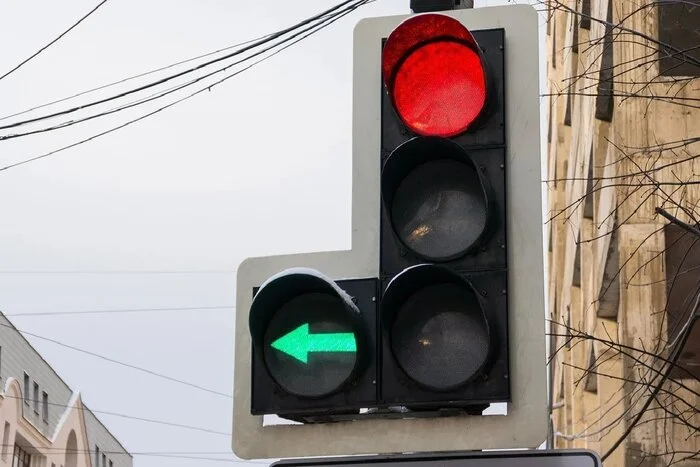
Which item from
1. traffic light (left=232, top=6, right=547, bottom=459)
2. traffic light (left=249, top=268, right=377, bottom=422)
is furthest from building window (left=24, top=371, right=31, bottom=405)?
traffic light (left=249, top=268, right=377, bottom=422)

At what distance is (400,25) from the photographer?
4.48 meters

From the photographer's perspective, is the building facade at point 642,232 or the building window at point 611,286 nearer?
the building facade at point 642,232

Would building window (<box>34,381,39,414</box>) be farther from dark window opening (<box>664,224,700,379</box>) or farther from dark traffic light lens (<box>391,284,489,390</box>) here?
dark traffic light lens (<box>391,284,489,390</box>)

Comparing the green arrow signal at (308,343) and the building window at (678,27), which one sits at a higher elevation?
the building window at (678,27)

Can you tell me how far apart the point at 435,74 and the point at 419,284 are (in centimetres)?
73

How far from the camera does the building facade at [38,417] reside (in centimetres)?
4928

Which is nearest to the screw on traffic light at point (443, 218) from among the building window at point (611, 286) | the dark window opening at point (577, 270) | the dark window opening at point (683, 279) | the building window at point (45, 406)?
the dark window opening at point (683, 279)

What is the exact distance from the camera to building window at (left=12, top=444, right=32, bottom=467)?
169ft

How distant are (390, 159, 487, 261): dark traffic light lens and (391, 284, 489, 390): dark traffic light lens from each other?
15 centimetres

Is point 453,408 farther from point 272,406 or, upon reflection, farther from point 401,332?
point 272,406

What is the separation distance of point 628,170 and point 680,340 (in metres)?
4.48

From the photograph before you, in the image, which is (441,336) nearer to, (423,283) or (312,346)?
(423,283)

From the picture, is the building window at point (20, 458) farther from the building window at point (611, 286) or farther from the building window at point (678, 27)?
the building window at point (678, 27)

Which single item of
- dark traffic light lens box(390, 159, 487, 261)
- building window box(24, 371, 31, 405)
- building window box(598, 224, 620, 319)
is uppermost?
building window box(24, 371, 31, 405)
